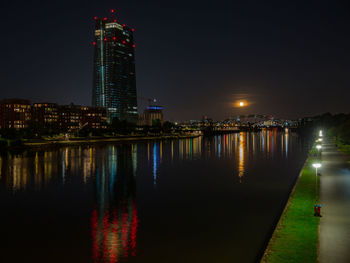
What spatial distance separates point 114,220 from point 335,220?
7489 millimetres

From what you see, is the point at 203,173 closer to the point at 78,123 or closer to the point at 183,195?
the point at 183,195

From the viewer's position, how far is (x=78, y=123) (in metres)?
157

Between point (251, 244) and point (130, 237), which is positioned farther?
point (130, 237)

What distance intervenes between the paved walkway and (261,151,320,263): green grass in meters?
0.22

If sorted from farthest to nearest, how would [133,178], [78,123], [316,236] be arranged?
[78,123] → [133,178] → [316,236]

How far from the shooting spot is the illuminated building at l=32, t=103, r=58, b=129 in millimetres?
140750

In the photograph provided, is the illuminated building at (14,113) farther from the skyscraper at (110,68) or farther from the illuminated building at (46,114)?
the skyscraper at (110,68)

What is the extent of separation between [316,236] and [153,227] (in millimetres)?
5440

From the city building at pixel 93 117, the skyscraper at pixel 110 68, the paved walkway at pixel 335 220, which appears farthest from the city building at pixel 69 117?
the paved walkway at pixel 335 220

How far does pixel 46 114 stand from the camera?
474 ft

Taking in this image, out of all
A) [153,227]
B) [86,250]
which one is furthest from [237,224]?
[86,250]

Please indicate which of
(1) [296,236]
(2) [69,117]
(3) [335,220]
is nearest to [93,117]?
(2) [69,117]

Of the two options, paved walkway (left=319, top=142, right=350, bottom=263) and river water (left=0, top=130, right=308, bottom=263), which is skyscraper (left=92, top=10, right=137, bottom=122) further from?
paved walkway (left=319, top=142, right=350, bottom=263)

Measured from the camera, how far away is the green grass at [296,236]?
289 inches
